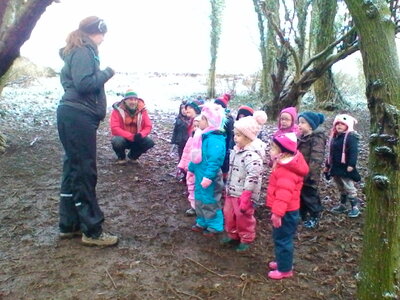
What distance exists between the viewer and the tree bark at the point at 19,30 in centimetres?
620

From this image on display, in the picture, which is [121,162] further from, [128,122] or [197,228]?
[197,228]

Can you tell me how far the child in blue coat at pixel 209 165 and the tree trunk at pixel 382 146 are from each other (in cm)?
171

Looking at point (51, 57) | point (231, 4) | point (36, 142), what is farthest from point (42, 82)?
point (36, 142)

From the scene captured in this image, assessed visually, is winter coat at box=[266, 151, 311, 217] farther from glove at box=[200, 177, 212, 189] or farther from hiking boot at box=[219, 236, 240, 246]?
hiking boot at box=[219, 236, 240, 246]

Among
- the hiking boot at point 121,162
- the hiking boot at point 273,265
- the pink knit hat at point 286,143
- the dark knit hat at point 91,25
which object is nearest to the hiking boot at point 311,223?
the hiking boot at point 273,265

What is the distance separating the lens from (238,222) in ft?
13.2

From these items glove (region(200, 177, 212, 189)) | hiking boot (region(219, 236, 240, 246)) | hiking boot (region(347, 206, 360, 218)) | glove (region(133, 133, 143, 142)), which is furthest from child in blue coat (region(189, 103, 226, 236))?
glove (region(133, 133, 143, 142))

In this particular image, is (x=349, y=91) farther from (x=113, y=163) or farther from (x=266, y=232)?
(x=266, y=232)

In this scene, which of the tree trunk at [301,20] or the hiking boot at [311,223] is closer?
the hiking boot at [311,223]

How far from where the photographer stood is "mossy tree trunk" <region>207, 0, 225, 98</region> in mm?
16156

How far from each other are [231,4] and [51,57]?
33.1ft

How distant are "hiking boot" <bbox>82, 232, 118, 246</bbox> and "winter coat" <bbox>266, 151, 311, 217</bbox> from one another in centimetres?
169

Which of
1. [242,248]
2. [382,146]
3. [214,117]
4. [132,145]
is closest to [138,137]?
[132,145]

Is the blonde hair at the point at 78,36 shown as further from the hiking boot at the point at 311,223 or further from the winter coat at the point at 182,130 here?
the hiking boot at the point at 311,223
